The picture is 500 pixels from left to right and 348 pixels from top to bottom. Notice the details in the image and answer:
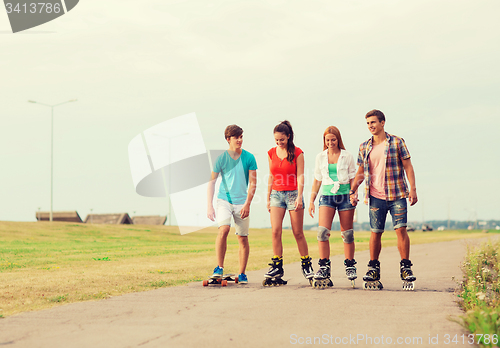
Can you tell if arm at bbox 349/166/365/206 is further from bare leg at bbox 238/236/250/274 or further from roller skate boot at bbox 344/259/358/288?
bare leg at bbox 238/236/250/274

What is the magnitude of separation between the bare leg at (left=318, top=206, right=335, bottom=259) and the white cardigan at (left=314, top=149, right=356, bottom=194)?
0.32 meters

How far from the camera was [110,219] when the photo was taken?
252 ft

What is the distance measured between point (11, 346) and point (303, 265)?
4.78 metres

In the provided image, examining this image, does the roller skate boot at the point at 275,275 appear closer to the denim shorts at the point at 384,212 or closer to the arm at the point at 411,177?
the denim shorts at the point at 384,212

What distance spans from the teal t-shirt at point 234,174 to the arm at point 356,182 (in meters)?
1.68

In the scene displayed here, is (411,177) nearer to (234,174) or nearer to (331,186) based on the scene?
(331,186)

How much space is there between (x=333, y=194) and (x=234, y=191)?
1.62 m

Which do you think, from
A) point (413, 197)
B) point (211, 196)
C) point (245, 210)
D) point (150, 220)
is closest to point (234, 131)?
point (211, 196)

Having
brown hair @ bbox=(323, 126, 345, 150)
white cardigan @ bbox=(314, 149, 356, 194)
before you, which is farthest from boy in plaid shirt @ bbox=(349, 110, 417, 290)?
brown hair @ bbox=(323, 126, 345, 150)

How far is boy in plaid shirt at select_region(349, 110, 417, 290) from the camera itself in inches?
281

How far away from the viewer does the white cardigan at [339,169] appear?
751 centimetres

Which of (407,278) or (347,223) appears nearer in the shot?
(407,278)

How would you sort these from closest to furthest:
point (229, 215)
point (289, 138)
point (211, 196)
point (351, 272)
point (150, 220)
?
point (351, 272), point (289, 138), point (229, 215), point (211, 196), point (150, 220)

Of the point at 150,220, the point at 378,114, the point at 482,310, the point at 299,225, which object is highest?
the point at 378,114
